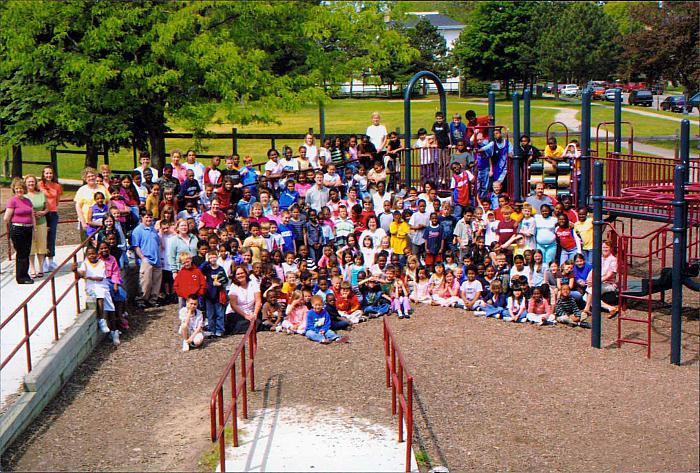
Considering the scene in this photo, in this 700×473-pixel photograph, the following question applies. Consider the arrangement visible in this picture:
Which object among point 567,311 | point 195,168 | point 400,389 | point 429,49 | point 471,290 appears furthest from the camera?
point 429,49

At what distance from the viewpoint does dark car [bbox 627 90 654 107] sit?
54.3 meters

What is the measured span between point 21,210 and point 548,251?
340 inches

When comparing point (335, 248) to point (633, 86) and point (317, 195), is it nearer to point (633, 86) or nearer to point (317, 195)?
point (317, 195)

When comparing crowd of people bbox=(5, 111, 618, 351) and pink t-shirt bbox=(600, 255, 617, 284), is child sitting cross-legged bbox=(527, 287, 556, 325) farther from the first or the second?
pink t-shirt bbox=(600, 255, 617, 284)

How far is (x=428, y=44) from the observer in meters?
67.9

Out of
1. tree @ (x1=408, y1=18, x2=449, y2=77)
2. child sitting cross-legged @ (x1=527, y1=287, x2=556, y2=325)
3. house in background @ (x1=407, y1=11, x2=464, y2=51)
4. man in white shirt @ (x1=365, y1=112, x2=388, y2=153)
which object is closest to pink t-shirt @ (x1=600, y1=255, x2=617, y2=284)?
child sitting cross-legged @ (x1=527, y1=287, x2=556, y2=325)

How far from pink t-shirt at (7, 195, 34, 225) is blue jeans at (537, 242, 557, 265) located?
836 cm

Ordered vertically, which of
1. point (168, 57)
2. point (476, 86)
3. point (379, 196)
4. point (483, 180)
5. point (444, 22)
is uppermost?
point (444, 22)

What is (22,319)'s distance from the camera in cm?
1481

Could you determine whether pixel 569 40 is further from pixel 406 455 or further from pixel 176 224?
pixel 406 455

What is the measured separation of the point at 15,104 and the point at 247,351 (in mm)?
14509

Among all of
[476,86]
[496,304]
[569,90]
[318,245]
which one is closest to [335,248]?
[318,245]

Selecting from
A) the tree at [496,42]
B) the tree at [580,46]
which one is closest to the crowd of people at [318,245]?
the tree at [580,46]

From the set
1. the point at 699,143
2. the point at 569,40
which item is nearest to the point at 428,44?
the point at 569,40
